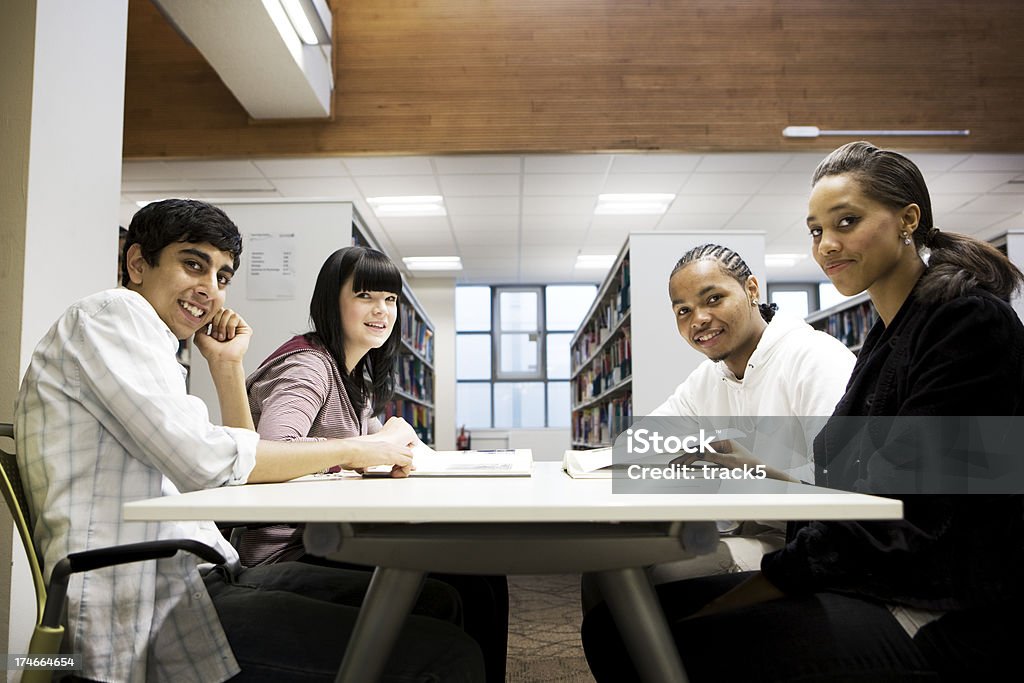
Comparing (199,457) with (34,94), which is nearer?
(199,457)

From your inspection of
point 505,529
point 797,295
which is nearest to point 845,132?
point 505,529

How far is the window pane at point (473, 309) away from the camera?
422 inches

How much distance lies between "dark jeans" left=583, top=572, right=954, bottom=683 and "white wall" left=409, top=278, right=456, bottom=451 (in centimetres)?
877

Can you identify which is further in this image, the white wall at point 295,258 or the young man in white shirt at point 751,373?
the white wall at point 295,258

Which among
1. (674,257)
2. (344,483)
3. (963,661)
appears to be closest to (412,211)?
(674,257)

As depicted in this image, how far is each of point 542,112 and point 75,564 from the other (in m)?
4.78

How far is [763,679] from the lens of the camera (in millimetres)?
967

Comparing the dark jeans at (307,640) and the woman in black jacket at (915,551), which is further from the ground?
the woman in black jacket at (915,551)

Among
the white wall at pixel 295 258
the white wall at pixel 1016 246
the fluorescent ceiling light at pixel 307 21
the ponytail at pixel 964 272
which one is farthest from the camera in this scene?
the fluorescent ceiling light at pixel 307 21

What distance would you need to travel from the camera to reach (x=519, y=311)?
1070cm

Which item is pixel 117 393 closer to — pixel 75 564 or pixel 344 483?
pixel 75 564

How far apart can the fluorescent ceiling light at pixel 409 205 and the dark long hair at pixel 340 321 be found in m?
4.56

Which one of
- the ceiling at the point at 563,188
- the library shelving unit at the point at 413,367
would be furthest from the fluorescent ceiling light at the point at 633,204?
the library shelving unit at the point at 413,367

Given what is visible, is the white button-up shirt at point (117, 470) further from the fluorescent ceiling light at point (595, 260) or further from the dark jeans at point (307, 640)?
the fluorescent ceiling light at point (595, 260)
